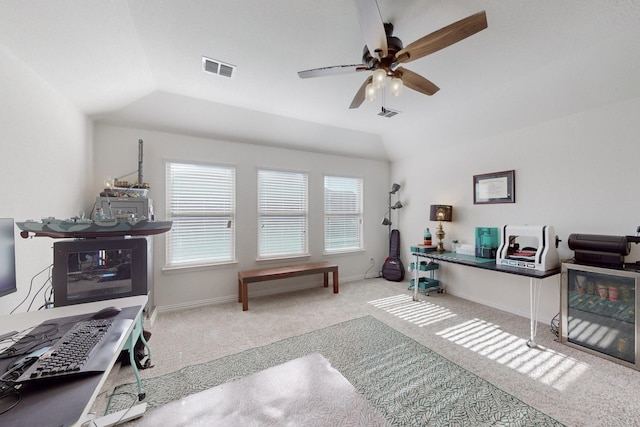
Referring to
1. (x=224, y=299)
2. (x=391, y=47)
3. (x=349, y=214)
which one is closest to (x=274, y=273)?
(x=224, y=299)

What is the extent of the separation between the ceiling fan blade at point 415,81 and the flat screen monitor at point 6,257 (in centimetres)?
266

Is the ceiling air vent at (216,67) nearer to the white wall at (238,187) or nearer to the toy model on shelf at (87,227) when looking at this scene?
the white wall at (238,187)

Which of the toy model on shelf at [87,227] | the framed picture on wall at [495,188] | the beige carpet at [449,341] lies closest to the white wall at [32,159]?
the toy model on shelf at [87,227]

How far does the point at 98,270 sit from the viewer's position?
1.67 meters

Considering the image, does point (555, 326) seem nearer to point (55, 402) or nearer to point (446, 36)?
point (446, 36)

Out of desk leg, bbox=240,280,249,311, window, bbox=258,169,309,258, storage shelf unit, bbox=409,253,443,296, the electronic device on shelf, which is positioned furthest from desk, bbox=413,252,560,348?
desk leg, bbox=240,280,249,311

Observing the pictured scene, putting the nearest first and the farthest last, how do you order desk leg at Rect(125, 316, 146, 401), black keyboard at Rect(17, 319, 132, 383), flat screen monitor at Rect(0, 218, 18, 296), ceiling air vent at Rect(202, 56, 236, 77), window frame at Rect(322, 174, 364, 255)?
black keyboard at Rect(17, 319, 132, 383), flat screen monitor at Rect(0, 218, 18, 296), desk leg at Rect(125, 316, 146, 401), ceiling air vent at Rect(202, 56, 236, 77), window frame at Rect(322, 174, 364, 255)

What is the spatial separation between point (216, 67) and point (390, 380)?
3.24m

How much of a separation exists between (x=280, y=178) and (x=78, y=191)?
8.23 feet

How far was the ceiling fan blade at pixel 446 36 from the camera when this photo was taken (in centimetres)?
139

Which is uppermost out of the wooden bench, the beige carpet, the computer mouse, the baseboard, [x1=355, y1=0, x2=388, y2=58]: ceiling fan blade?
[x1=355, y1=0, x2=388, y2=58]: ceiling fan blade

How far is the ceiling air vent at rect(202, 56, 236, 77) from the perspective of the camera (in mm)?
2313

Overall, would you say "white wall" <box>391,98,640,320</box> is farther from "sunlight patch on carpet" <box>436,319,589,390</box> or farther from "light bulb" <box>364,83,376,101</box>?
"light bulb" <box>364,83,376,101</box>

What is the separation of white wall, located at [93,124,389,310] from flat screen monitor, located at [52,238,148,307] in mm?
1766
